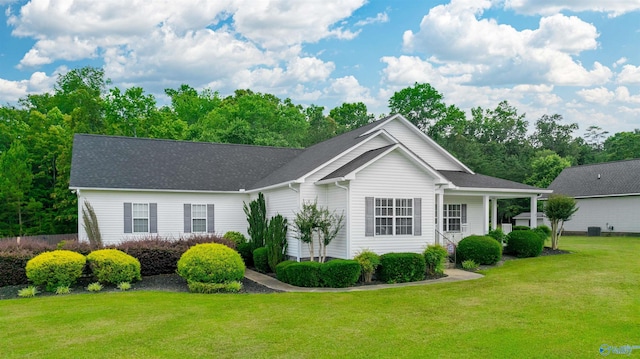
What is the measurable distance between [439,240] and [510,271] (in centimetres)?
370

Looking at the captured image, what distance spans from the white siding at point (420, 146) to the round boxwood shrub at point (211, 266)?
10.6 m

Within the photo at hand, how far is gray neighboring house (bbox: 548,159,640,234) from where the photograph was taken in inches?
1331

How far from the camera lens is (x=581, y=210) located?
37.5 m

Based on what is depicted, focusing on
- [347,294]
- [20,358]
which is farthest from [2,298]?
[347,294]

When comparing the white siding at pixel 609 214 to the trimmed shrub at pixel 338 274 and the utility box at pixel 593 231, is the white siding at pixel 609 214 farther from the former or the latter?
the trimmed shrub at pixel 338 274

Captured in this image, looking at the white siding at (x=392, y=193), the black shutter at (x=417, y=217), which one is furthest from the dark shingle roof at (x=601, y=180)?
the black shutter at (x=417, y=217)

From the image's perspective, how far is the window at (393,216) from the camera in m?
16.5

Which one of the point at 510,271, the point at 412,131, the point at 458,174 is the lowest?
the point at 510,271

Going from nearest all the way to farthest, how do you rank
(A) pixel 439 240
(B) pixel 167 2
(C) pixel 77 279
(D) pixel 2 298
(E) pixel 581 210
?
(D) pixel 2 298
(C) pixel 77 279
(A) pixel 439 240
(B) pixel 167 2
(E) pixel 581 210

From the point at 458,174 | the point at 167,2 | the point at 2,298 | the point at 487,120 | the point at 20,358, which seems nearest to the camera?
the point at 20,358

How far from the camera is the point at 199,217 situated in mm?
21719

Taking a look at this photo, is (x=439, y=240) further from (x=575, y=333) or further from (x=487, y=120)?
(x=487, y=120)

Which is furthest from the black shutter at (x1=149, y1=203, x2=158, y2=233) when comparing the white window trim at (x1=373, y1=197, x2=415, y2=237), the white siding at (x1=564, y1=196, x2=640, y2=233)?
the white siding at (x1=564, y1=196, x2=640, y2=233)

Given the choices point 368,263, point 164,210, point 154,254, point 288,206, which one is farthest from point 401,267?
point 164,210
